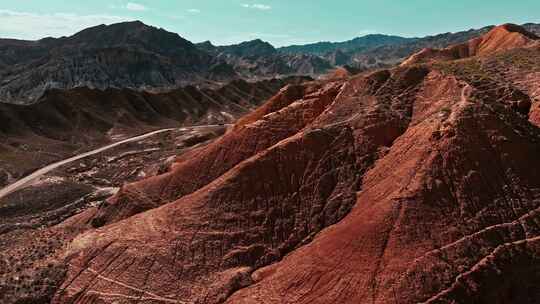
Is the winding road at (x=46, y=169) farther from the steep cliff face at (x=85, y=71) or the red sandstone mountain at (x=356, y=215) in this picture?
the steep cliff face at (x=85, y=71)

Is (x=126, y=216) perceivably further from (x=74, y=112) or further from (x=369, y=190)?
(x=74, y=112)

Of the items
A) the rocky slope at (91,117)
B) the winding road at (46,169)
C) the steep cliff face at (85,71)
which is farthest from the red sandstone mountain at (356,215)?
the steep cliff face at (85,71)

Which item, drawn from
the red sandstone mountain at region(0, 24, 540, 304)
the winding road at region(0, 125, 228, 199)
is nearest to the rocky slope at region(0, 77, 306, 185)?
the winding road at region(0, 125, 228, 199)

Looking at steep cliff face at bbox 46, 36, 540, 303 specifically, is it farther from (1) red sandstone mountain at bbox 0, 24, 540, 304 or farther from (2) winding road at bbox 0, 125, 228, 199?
(2) winding road at bbox 0, 125, 228, 199

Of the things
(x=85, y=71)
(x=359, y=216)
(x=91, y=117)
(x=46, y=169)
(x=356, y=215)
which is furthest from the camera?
(x=85, y=71)

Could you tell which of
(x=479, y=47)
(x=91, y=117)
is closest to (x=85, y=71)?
(x=91, y=117)

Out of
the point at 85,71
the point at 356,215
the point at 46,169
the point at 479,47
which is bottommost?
the point at 46,169

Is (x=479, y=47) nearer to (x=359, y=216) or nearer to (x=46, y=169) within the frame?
(x=359, y=216)

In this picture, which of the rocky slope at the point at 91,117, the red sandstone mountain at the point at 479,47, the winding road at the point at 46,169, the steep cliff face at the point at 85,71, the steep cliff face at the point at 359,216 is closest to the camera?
the steep cliff face at the point at 359,216
